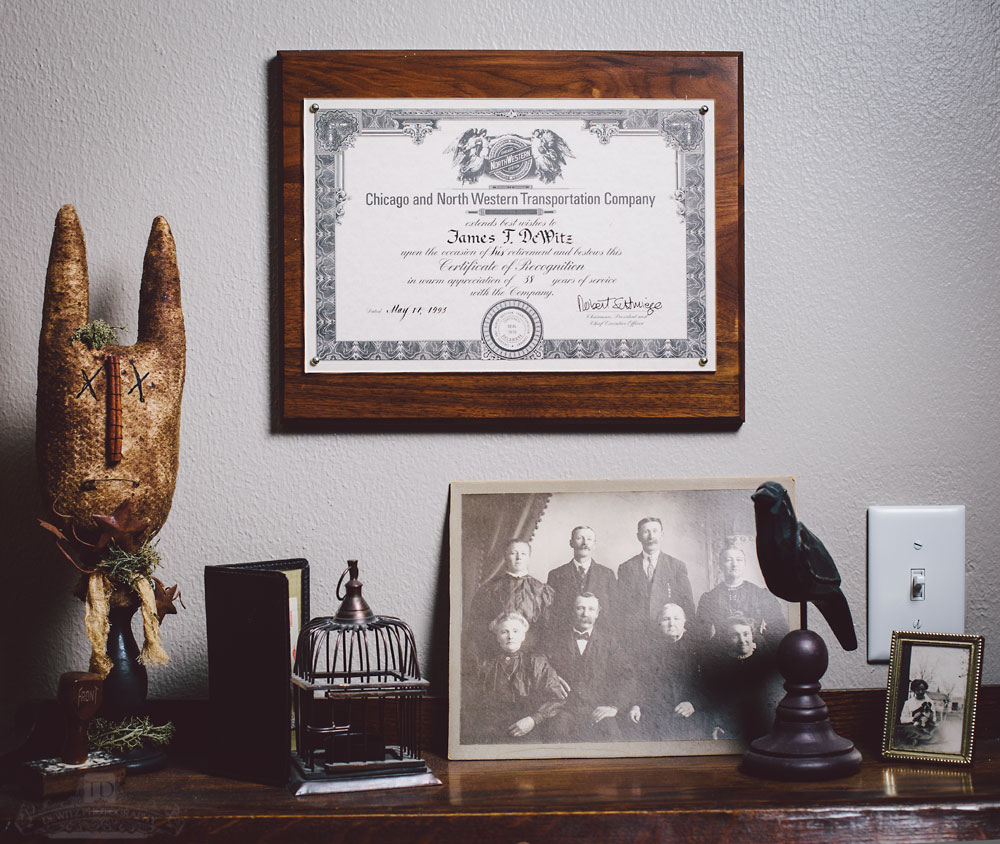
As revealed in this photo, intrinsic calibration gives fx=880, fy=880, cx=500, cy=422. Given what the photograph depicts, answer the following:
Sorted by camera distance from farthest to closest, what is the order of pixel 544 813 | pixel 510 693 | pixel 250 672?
pixel 510 693 → pixel 250 672 → pixel 544 813

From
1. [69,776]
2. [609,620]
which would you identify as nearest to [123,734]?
Answer: [69,776]

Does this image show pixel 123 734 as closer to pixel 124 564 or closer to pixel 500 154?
pixel 124 564

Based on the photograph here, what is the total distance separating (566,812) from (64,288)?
Answer: 28.6 inches

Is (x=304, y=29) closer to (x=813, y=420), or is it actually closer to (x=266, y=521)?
(x=266, y=521)

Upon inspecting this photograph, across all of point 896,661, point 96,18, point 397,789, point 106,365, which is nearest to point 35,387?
point 106,365

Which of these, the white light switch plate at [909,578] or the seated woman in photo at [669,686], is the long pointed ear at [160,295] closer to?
the seated woman in photo at [669,686]

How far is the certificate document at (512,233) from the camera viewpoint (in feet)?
3.48

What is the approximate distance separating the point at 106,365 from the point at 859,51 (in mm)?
967

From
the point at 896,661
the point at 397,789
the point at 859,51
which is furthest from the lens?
the point at 859,51

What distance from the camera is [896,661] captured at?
3.28ft

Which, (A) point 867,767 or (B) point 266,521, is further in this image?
(B) point 266,521

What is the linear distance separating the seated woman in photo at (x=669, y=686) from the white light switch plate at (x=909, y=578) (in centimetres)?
23

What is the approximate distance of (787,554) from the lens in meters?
0.93
